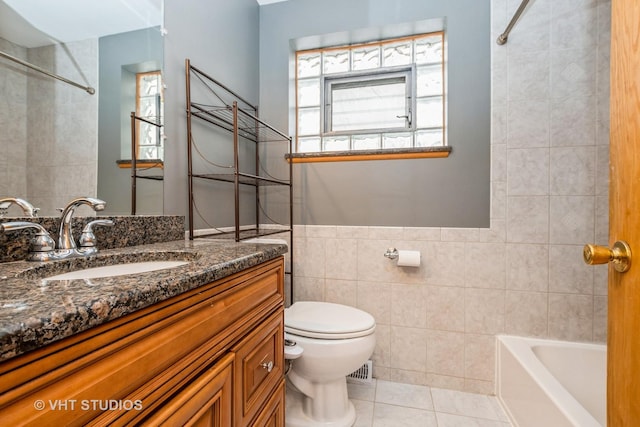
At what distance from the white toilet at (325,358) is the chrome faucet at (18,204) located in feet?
3.16

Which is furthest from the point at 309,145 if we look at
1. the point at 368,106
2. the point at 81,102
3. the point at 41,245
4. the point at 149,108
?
the point at 41,245

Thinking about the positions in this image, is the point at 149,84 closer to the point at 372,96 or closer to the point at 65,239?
the point at 65,239

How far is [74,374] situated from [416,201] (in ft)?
5.42

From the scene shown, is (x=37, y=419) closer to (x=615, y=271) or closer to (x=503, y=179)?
(x=615, y=271)

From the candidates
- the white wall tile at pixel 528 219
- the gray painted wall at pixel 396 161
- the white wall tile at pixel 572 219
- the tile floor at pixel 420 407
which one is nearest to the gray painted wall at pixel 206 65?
the gray painted wall at pixel 396 161

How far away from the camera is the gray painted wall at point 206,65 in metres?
1.28

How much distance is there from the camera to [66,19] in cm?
89

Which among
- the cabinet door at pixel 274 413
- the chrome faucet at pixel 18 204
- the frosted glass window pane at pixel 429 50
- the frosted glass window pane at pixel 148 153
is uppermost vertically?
the frosted glass window pane at pixel 429 50

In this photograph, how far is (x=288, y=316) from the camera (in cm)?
144

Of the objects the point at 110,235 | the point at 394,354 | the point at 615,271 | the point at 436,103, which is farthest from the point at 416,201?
the point at 110,235

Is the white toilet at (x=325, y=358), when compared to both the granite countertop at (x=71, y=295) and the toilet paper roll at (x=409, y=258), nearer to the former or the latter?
the toilet paper roll at (x=409, y=258)

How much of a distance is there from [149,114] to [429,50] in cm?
167

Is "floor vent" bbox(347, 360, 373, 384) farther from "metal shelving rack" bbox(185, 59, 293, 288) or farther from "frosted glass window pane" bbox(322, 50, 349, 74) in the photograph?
"frosted glass window pane" bbox(322, 50, 349, 74)

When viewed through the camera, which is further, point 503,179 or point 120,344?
point 503,179
